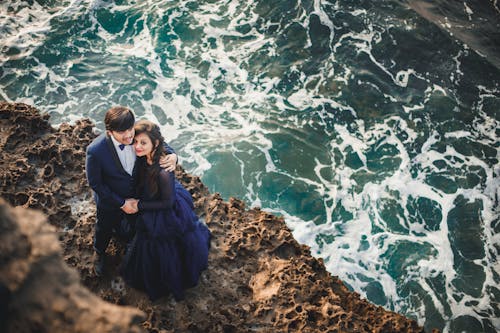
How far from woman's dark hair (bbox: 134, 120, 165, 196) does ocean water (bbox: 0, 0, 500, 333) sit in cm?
534

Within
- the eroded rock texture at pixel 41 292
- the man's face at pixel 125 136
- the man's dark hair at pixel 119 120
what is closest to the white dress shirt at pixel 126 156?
the man's face at pixel 125 136

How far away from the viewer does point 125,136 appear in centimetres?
369

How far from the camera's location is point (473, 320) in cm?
762

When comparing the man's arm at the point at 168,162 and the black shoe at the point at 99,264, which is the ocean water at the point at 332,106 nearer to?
the black shoe at the point at 99,264

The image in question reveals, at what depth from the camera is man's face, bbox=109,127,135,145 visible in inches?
144

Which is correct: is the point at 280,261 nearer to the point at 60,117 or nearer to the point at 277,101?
the point at 277,101

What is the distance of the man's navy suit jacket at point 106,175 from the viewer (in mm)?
3842

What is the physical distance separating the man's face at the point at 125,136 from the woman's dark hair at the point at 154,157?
63mm

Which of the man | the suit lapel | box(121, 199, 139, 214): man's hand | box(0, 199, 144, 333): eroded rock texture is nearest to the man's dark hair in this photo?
the man

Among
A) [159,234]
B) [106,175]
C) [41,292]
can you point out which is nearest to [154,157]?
[106,175]

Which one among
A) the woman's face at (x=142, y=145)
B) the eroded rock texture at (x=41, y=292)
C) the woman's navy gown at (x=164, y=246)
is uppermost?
the eroded rock texture at (x=41, y=292)

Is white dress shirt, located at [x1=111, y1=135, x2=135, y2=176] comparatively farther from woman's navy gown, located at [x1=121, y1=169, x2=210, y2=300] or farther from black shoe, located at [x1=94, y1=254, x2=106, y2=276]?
black shoe, located at [x1=94, y1=254, x2=106, y2=276]

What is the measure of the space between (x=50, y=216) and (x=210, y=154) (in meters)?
5.47

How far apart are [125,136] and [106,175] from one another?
59cm
